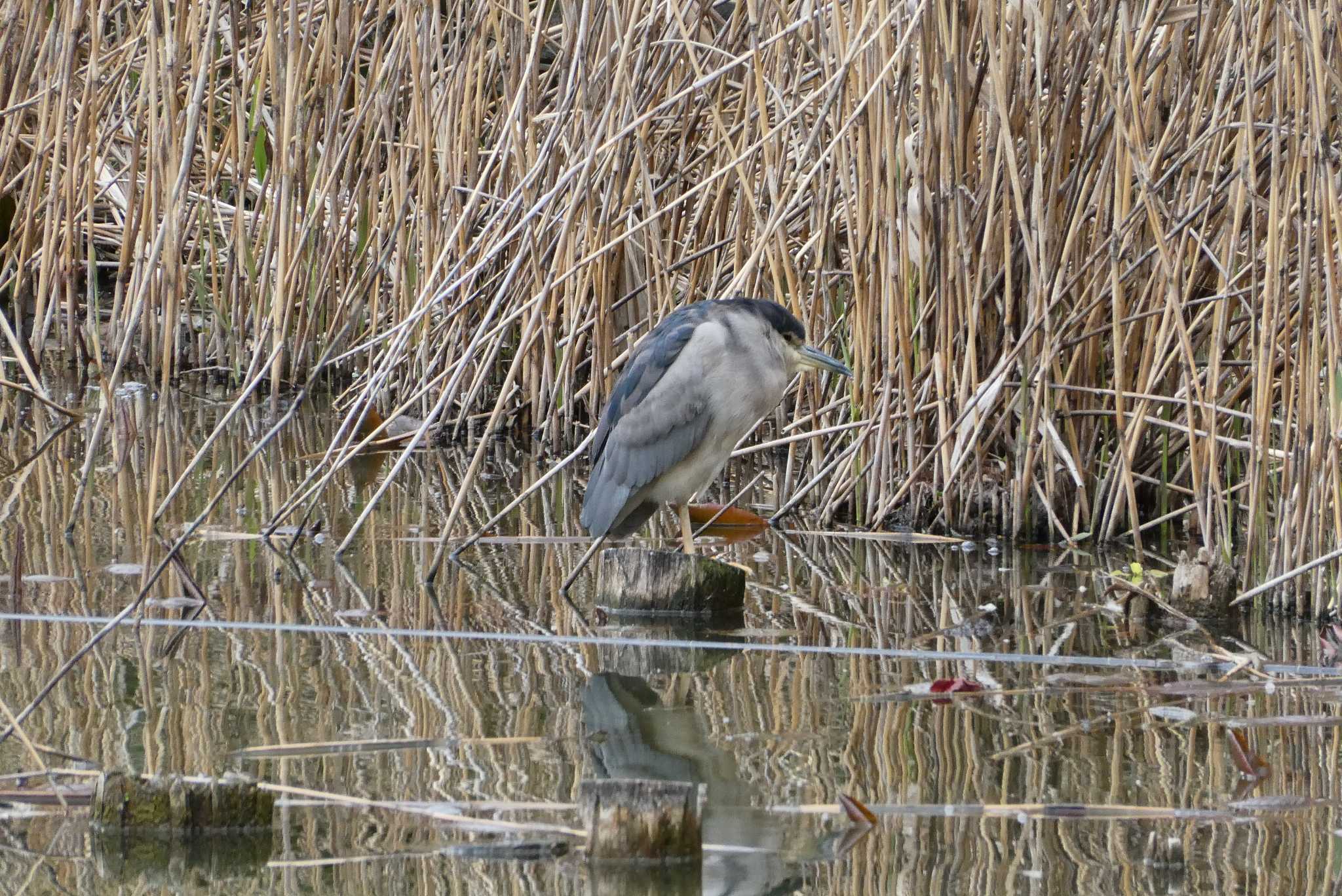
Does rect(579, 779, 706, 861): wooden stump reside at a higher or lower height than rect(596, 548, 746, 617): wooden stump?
lower

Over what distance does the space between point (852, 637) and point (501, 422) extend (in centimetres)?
310

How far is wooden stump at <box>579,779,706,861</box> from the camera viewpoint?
234cm

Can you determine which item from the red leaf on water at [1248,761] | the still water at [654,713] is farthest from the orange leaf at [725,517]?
the red leaf on water at [1248,761]

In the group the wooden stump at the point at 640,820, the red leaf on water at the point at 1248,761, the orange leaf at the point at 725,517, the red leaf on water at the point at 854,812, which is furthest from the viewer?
the orange leaf at the point at 725,517

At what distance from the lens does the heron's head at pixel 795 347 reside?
4.64 m

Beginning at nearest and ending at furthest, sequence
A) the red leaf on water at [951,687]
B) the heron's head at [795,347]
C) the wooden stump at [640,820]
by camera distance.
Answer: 1. the wooden stump at [640,820]
2. the red leaf on water at [951,687]
3. the heron's head at [795,347]

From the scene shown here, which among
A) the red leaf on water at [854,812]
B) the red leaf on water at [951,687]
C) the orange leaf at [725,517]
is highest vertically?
the orange leaf at [725,517]

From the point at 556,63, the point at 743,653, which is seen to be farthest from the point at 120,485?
the point at 743,653

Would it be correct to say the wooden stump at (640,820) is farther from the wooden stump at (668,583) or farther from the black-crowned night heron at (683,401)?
the black-crowned night heron at (683,401)

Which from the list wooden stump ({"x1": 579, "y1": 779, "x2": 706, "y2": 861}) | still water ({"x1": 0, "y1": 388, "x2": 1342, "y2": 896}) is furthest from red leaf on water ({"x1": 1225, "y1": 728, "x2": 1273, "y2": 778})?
wooden stump ({"x1": 579, "y1": 779, "x2": 706, "y2": 861})

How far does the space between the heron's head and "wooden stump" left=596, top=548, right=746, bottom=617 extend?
743mm

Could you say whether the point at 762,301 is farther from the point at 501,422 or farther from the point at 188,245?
the point at 188,245

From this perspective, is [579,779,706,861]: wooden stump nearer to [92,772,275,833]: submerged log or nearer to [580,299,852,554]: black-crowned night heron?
[92,772,275,833]: submerged log

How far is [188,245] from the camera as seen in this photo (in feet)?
26.8
